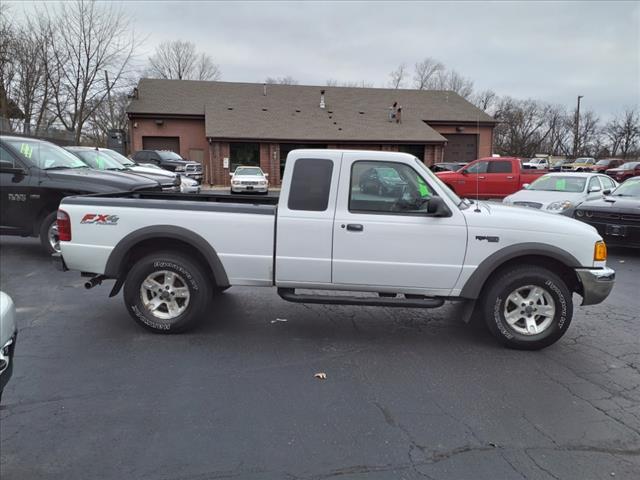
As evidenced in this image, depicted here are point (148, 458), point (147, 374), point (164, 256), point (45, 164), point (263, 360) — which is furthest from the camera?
point (45, 164)

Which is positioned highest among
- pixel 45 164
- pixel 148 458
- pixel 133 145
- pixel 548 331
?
pixel 133 145

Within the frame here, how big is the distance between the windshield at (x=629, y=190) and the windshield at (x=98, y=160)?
37.3 feet

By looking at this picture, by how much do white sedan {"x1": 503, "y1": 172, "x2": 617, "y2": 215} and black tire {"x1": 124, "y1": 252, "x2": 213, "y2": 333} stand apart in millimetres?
8514

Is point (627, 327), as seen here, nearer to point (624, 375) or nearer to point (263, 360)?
point (624, 375)

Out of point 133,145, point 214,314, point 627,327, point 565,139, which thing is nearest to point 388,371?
point 214,314

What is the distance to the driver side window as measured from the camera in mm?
4543

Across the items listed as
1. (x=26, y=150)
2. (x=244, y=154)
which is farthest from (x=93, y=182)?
(x=244, y=154)

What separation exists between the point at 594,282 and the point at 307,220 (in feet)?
9.00

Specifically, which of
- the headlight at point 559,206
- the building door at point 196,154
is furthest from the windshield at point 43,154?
the building door at point 196,154

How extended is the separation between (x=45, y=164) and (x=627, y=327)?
8992mm

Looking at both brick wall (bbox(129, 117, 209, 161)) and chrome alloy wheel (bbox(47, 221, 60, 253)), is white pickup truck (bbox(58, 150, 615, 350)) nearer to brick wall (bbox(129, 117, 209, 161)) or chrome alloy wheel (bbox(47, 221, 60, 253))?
chrome alloy wheel (bbox(47, 221, 60, 253))

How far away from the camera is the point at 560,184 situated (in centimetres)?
1251

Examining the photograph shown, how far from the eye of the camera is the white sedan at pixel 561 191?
11195 mm

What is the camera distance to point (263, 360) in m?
4.28
